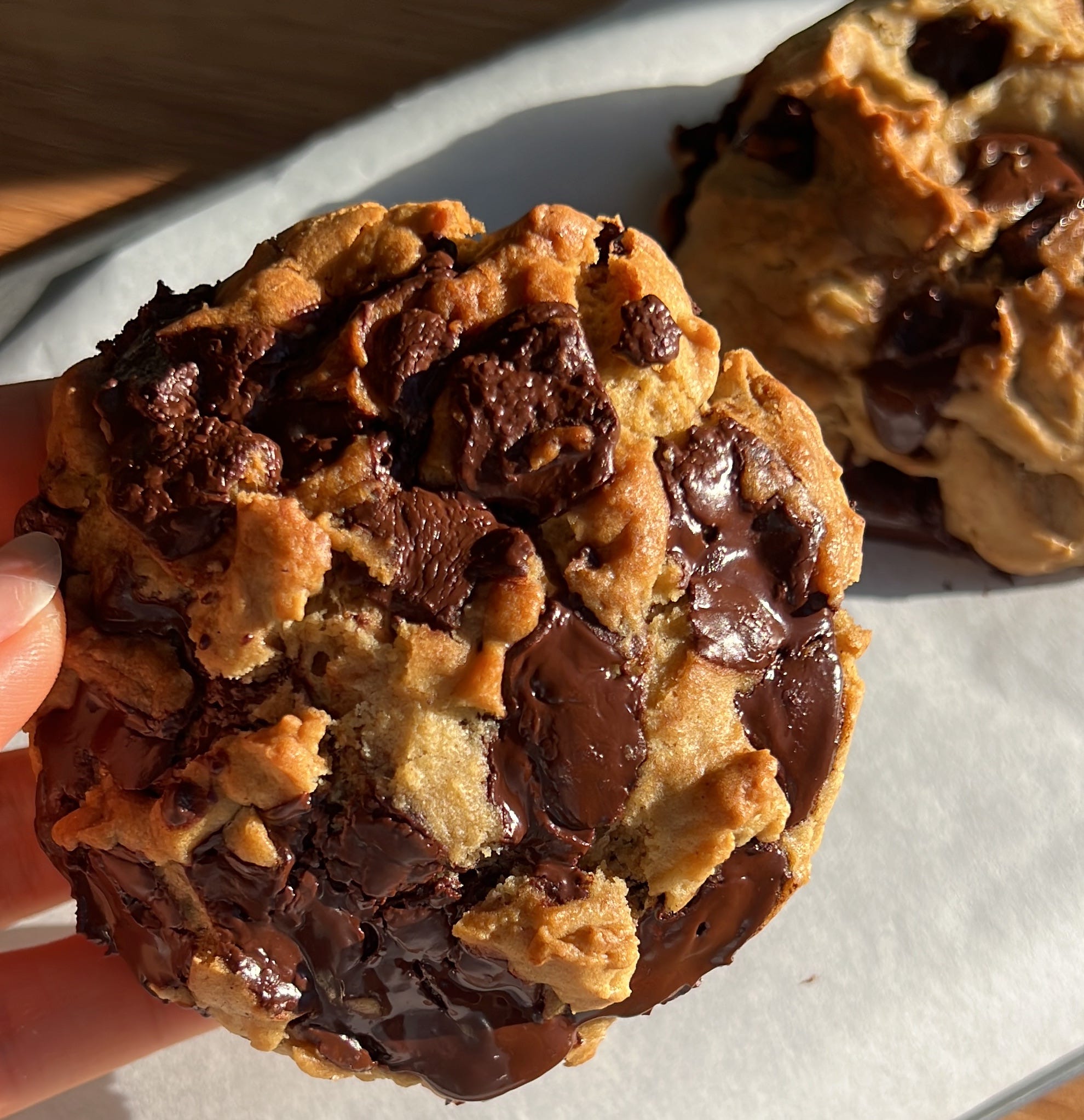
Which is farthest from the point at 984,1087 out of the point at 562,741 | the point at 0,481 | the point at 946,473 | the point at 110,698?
the point at 0,481

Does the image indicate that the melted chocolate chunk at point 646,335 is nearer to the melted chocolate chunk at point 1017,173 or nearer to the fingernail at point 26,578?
the fingernail at point 26,578

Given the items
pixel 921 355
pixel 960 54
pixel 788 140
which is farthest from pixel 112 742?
pixel 960 54

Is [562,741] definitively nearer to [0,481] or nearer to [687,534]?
[687,534]

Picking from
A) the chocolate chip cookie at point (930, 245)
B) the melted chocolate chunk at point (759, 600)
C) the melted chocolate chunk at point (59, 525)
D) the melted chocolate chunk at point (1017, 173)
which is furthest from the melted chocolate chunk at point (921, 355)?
the melted chocolate chunk at point (59, 525)

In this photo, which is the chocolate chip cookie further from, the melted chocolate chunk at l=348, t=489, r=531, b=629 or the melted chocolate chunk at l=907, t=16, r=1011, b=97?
the melted chocolate chunk at l=348, t=489, r=531, b=629

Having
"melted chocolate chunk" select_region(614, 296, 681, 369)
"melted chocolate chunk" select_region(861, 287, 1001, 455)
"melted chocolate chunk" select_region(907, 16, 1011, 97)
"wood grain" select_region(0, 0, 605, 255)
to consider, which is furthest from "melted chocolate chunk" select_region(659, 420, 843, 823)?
"wood grain" select_region(0, 0, 605, 255)

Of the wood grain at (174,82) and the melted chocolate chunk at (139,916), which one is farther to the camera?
the wood grain at (174,82)

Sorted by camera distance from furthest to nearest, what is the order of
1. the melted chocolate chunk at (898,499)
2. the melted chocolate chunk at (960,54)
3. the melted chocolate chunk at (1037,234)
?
the melted chocolate chunk at (898,499), the melted chocolate chunk at (960,54), the melted chocolate chunk at (1037,234)
